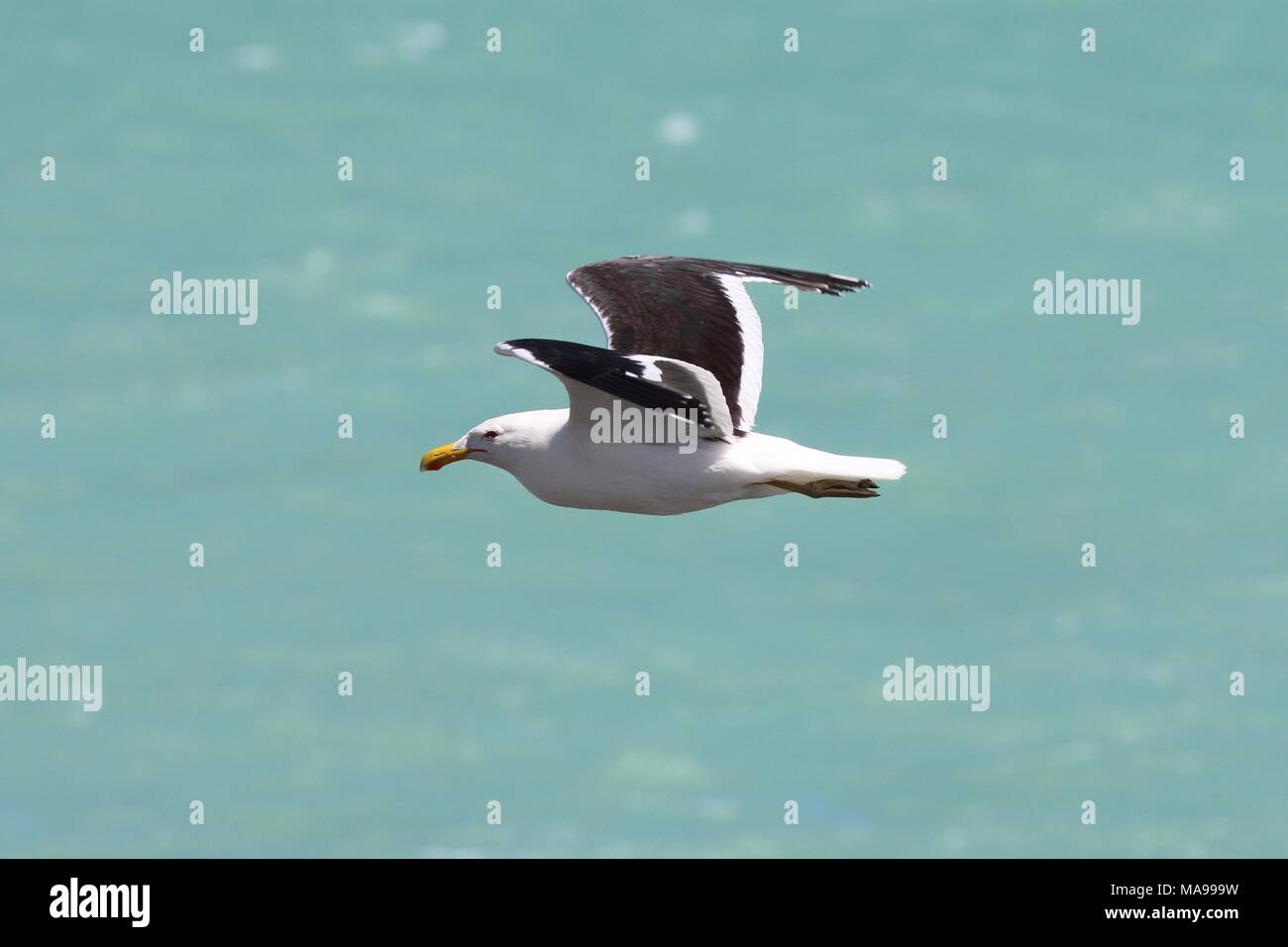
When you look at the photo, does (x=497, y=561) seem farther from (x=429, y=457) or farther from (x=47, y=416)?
(x=47, y=416)

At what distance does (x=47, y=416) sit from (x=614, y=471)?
982 centimetres

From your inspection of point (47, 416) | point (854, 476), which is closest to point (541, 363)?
point (854, 476)

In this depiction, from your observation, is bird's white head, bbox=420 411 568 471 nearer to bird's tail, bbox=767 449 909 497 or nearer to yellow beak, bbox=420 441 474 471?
yellow beak, bbox=420 441 474 471

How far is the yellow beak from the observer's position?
61.0 ft

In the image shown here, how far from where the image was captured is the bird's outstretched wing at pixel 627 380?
16.6 metres

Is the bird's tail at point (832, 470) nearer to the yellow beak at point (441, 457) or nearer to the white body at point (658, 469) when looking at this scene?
the white body at point (658, 469)

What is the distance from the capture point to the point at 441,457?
18625mm

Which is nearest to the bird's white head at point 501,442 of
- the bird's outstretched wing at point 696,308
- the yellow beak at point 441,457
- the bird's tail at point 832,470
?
the yellow beak at point 441,457

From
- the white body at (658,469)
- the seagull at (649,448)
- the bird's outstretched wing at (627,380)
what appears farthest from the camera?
the white body at (658,469)

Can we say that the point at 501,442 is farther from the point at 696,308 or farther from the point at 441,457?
the point at 696,308

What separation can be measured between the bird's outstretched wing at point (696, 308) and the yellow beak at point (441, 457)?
1560mm

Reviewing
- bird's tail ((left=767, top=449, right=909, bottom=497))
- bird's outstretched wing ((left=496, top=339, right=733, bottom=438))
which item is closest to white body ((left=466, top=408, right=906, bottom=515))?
bird's tail ((left=767, top=449, right=909, bottom=497))

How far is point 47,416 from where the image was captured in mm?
25422

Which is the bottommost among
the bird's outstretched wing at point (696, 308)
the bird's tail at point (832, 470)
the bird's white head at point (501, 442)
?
the bird's tail at point (832, 470)
